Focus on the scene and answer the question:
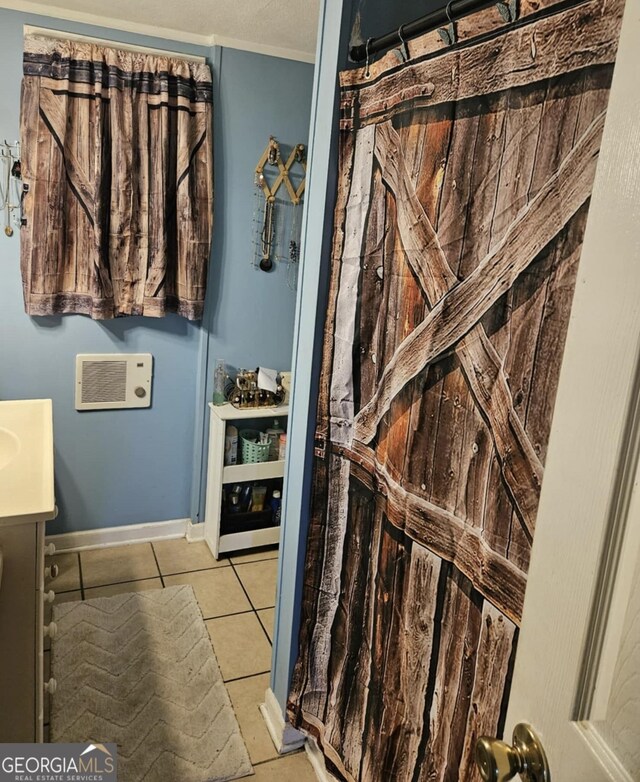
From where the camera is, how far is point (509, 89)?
3.44 ft

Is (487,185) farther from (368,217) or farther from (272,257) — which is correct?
(272,257)

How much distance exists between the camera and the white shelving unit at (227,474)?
2.88 meters

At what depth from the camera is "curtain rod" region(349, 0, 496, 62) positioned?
1.11m

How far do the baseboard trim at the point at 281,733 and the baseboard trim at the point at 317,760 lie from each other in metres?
0.03

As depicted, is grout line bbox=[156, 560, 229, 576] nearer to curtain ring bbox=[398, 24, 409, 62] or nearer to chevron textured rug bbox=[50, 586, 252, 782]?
chevron textured rug bbox=[50, 586, 252, 782]

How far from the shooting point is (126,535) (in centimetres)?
303

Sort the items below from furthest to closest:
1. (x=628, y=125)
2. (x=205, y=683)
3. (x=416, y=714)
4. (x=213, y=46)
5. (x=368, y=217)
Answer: (x=213, y=46) → (x=205, y=683) → (x=368, y=217) → (x=416, y=714) → (x=628, y=125)

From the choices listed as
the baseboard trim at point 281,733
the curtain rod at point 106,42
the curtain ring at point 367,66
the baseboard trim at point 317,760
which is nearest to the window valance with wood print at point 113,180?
the curtain rod at point 106,42

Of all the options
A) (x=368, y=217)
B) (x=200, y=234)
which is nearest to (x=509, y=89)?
(x=368, y=217)

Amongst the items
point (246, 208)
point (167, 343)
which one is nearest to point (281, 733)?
point (167, 343)

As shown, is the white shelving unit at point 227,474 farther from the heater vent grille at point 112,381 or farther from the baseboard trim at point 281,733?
the baseboard trim at point 281,733

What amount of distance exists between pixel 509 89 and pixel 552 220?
10.4 inches

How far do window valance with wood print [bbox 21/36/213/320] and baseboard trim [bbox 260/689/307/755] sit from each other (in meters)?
1.66

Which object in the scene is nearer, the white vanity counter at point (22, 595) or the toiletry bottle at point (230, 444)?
the white vanity counter at point (22, 595)
